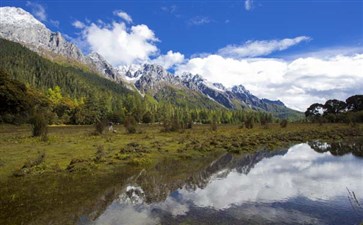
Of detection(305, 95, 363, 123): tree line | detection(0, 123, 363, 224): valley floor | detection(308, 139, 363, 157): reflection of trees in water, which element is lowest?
detection(0, 123, 363, 224): valley floor

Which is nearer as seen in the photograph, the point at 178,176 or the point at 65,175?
the point at 65,175

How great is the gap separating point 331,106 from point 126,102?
116687 millimetres

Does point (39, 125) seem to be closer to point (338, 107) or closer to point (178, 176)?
point (178, 176)

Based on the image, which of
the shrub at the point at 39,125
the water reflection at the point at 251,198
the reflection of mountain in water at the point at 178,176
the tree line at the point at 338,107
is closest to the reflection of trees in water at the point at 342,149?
the water reflection at the point at 251,198

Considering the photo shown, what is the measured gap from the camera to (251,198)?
50.9ft

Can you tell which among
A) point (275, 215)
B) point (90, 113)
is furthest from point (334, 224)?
point (90, 113)

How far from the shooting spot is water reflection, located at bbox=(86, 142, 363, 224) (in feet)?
40.5

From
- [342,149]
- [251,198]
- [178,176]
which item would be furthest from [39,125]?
[342,149]

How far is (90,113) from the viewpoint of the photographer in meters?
120

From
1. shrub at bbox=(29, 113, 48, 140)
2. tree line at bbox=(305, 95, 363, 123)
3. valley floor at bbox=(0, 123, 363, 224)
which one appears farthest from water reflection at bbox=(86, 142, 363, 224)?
tree line at bbox=(305, 95, 363, 123)

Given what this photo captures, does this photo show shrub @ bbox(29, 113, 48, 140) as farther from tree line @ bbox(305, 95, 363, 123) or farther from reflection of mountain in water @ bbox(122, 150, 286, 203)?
tree line @ bbox(305, 95, 363, 123)

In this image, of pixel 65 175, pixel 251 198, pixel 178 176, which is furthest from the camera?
pixel 178 176

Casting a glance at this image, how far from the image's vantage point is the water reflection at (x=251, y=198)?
486 inches

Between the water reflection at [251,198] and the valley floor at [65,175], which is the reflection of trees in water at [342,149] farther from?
the valley floor at [65,175]
